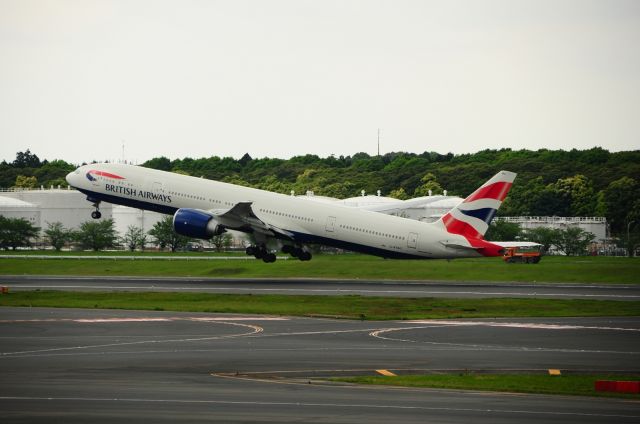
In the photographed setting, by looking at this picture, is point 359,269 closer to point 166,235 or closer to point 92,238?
point 166,235

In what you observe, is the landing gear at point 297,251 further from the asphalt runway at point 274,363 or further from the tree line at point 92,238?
the tree line at point 92,238

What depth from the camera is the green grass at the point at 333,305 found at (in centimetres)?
5241

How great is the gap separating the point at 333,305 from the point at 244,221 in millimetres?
20871

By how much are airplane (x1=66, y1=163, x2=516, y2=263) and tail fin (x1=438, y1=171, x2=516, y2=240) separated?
7 centimetres

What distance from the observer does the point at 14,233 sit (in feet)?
428

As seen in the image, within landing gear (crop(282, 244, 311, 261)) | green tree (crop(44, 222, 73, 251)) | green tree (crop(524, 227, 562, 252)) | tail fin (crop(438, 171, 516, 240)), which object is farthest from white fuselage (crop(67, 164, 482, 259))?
green tree (crop(524, 227, 562, 252))

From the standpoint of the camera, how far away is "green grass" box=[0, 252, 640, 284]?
78875mm

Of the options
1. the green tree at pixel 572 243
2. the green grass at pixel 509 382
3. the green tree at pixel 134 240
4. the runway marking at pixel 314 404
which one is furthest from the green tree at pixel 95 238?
the runway marking at pixel 314 404

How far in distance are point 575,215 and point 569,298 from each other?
407ft

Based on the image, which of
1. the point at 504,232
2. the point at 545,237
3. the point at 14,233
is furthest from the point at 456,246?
the point at 14,233

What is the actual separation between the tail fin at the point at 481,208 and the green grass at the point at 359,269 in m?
6.85

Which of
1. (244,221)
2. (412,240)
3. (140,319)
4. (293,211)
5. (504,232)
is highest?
(293,211)

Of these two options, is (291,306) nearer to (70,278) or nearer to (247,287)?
(247,287)

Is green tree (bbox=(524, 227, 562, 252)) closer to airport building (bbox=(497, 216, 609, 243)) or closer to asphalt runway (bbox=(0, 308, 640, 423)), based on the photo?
airport building (bbox=(497, 216, 609, 243))
